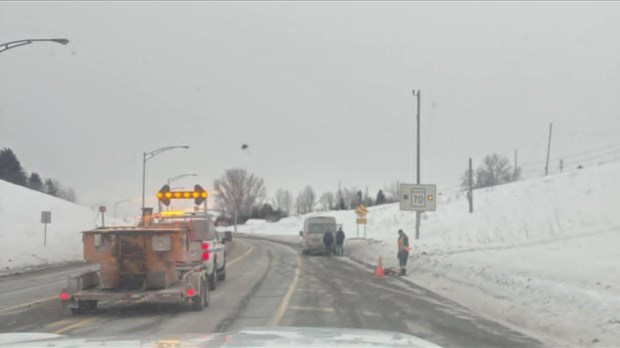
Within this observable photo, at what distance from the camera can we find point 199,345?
401cm

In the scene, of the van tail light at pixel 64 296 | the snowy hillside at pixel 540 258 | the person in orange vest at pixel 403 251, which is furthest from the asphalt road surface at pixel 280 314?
A: the person in orange vest at pixel 403 251

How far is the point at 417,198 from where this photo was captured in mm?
41125

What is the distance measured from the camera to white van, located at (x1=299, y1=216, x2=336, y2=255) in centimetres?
4831

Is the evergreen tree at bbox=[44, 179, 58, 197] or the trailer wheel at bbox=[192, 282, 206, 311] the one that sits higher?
the evergreen tree at bbox=[44, 179, 58, 197]

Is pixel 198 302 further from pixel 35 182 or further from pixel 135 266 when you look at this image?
pixel 35 182

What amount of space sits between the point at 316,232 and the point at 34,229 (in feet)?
69.9

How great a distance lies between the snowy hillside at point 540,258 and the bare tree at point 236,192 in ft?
380

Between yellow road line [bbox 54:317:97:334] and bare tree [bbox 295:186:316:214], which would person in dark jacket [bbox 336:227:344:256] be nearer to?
yellow road line [bbox 54:317:97:334]

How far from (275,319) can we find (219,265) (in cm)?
987

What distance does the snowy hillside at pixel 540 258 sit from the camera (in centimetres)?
1267

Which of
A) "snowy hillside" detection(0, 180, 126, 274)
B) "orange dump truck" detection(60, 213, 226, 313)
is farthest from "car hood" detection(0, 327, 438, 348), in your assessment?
"snowy hillside" detection(0, 180, 126, 274)

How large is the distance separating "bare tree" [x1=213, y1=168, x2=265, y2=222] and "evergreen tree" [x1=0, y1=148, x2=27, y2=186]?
6178cm

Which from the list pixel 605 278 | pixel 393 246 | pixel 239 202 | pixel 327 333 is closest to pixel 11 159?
pixel 239 202

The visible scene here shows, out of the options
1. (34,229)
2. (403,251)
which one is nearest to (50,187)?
(34,229)
